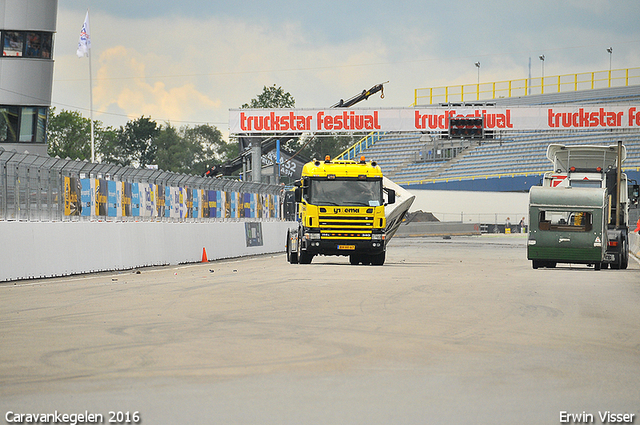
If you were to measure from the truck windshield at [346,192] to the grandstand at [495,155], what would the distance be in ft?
160

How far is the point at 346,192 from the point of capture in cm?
2641

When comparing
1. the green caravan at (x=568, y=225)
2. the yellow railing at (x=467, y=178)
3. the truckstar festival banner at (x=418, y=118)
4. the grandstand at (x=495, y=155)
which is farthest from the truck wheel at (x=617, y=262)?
the yellow railing at (x=467, y=178)

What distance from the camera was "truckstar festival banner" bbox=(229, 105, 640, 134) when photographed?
177ft

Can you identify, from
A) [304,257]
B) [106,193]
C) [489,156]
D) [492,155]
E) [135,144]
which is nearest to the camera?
[106,193]

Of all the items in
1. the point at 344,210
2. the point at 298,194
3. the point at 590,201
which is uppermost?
the point at 298,194

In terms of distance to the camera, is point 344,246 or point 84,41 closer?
point 344,246

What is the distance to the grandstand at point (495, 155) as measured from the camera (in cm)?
7838

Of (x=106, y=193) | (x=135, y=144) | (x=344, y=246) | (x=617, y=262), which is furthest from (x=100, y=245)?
(x=135, y=144)

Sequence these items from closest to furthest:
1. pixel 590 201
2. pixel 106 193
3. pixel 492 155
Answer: pixel 106 193, pixel 590 201, pixel 492 155

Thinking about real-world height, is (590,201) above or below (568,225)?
above

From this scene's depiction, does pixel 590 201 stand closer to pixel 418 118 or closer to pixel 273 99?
pixel 418 118

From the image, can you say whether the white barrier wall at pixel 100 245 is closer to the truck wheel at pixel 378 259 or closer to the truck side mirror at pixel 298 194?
the truck side mirror at pixel 298 194

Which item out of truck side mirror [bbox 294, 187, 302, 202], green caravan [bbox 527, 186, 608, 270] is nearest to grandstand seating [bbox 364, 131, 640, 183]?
green caravan [bbox 527, 186, 608, 270]

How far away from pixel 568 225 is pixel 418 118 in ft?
93.3
